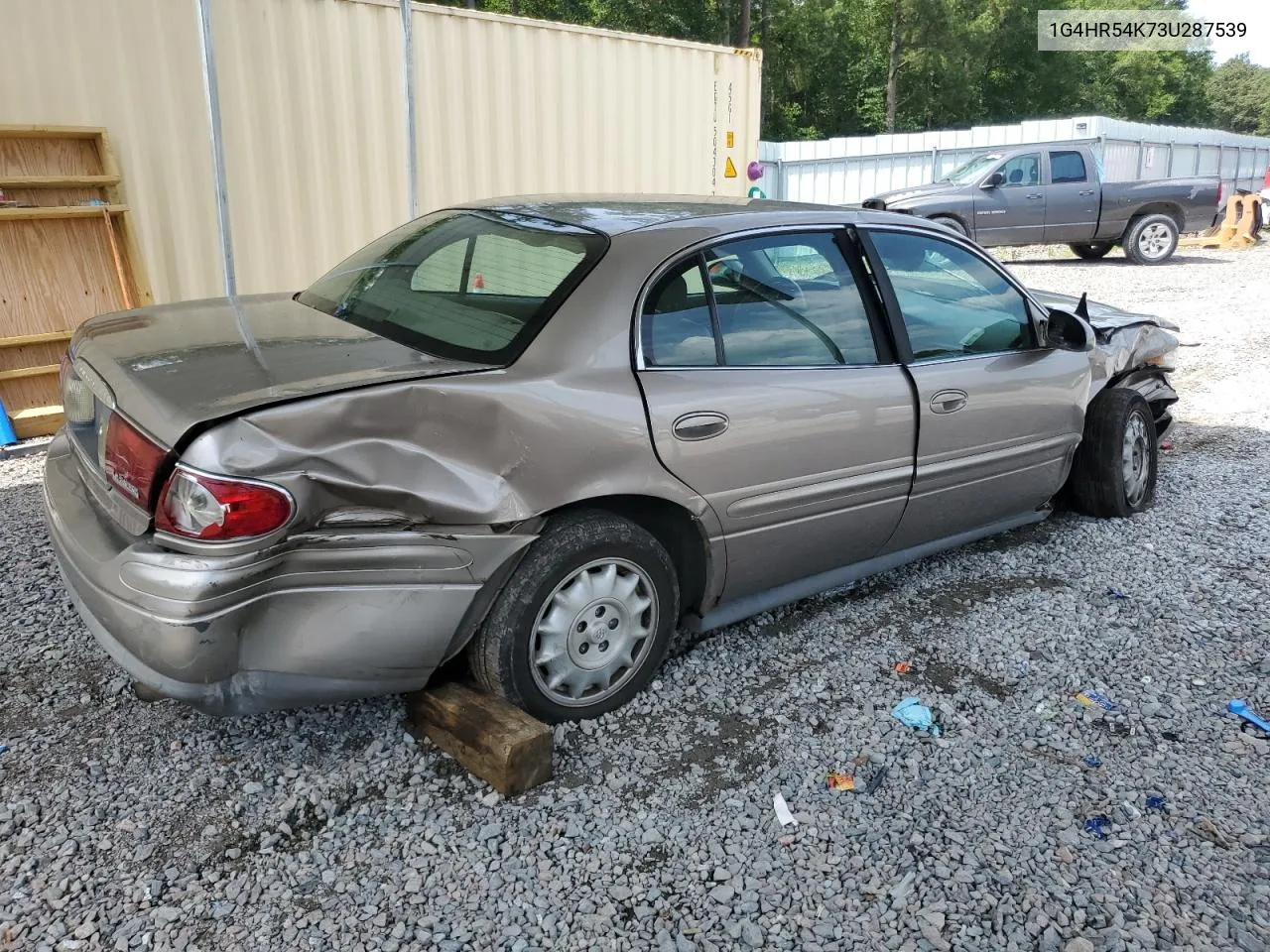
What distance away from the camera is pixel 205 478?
2.30 m

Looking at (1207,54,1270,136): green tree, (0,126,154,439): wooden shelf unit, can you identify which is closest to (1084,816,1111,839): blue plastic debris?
(0,126,154,439): wooden shelf unit

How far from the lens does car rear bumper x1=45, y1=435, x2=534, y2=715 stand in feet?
7.67

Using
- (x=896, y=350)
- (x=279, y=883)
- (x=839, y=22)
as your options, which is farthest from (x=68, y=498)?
(x=839, y=22)

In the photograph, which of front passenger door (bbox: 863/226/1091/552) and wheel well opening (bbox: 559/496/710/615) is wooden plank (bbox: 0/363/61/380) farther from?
front passenger door (bbox: 863/226/1091/552)

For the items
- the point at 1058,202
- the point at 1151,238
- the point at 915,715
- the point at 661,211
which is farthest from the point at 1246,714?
the point at 1151,238

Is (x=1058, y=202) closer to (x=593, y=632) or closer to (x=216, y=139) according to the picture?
(x=216, y=139)

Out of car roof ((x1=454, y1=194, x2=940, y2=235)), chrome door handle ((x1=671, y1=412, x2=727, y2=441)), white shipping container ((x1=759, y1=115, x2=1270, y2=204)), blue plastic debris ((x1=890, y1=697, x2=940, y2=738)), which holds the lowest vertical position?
blue plastic debris ((x1=890, y1=697, x2=940, y2=738))

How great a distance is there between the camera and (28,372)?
599 centimetres

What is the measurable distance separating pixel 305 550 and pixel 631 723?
1.19 meters

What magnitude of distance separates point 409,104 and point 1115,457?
17.4 ft

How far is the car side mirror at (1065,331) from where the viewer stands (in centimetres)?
411

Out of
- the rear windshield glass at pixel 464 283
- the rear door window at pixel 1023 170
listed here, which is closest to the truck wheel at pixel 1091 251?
the rear door window at pixel 1023 170

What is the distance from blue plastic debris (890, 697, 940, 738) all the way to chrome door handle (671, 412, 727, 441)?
→ 1.09 m

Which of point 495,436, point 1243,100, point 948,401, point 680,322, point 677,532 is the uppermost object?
point 1243,100
